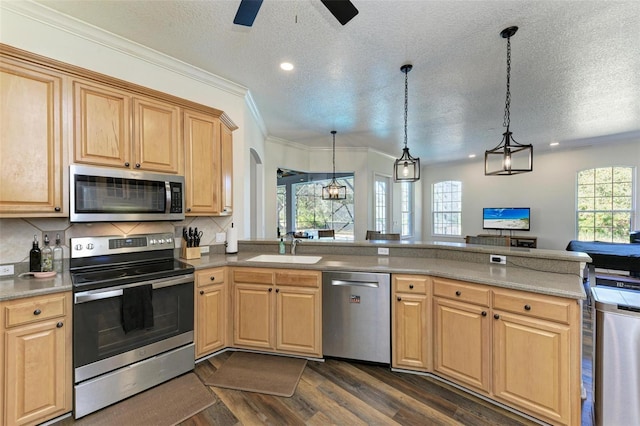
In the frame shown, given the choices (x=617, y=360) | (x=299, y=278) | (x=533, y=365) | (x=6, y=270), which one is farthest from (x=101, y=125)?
(x=617, y=360)

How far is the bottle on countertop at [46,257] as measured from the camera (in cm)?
208

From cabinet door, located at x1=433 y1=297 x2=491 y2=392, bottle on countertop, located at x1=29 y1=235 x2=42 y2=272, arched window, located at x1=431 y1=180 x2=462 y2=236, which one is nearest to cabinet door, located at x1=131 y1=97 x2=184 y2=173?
bottle on countertop, located at x1=29 y1=235 x2=42 y2=272

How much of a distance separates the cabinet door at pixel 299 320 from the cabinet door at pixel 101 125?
1817 millimetres

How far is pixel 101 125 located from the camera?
222 centimetres

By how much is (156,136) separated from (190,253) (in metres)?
1.16

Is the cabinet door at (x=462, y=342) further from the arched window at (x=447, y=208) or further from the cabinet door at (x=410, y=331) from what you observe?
the arched window at (x=447, y=208)

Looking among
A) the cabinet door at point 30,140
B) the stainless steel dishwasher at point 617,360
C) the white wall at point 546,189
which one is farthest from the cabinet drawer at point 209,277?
the white wall at point 546,189

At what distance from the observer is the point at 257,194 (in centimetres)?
522

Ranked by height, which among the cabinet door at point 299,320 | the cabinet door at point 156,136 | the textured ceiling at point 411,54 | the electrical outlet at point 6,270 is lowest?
the cabinet door at point 299,320

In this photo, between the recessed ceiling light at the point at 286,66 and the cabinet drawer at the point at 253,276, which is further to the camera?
the recessed ceiling light at the point at 286,66

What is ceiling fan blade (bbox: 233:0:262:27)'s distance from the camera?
61.0 inches

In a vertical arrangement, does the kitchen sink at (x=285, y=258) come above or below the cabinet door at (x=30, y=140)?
below

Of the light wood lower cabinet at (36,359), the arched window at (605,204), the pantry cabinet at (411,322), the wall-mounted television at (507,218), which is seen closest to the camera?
the light wood lower cabinet at (36,359)

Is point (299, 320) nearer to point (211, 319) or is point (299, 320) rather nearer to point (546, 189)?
point (211, 319)
